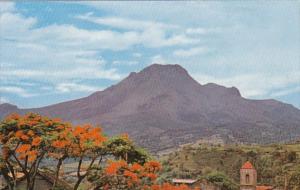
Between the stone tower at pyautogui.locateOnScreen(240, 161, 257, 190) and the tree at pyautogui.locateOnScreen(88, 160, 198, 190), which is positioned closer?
the tree at pyautogui.locateOnScreen(88, 160, 198, 190)

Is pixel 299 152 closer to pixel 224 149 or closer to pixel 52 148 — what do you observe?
pixel 224 149

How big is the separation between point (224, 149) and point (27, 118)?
11537 cm

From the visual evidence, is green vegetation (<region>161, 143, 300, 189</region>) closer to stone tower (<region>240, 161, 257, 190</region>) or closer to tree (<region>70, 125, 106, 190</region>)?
stone tower (<region>240, 161, 257, 190</region>)

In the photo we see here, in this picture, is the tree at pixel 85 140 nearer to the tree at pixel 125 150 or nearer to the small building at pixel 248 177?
the tree at pixel 125 150

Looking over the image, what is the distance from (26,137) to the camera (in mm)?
26031

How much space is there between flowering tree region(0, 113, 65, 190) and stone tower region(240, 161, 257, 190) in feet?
177

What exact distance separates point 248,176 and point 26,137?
5629cm

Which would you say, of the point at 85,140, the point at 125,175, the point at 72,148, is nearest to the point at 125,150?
the point at 125,175

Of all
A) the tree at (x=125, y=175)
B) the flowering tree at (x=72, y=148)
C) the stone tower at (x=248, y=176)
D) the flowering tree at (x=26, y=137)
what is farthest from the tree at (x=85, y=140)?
the stone tower at (x=248, y=176)

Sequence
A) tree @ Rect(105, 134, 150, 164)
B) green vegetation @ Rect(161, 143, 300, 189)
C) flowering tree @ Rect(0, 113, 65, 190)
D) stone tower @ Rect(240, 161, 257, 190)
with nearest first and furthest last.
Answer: flowering tree @ Rect(0, 113, 65, 190), tree @ Rect(105, 134, 150, 164), stone tower @ Rect(240, 161, 257, 190), green vegetation @ Rect(161, 143, 300, 189)

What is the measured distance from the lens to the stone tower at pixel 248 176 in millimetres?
76625

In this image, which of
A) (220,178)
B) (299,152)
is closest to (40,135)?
(220,178)

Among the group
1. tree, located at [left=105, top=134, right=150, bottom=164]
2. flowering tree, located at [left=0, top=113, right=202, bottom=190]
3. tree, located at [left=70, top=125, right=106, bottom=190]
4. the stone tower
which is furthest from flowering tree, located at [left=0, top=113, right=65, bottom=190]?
the stone tower

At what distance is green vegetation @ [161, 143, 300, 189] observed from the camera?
357 ft
